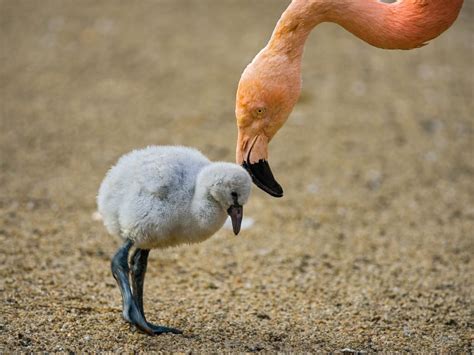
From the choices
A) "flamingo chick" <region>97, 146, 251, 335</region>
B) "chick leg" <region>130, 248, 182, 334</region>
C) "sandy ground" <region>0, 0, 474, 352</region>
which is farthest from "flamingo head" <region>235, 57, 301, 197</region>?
"sandy ground" <region>0, 0, 474, 352</region>

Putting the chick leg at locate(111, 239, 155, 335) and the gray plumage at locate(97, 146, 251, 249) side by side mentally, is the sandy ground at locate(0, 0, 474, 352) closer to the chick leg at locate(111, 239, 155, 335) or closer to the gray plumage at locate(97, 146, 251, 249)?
the chick leg at locate(111, 239, 155, 335)

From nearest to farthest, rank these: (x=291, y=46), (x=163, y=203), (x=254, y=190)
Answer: (x=163, y=203), (x=291, y=46), (x=254, y=190)

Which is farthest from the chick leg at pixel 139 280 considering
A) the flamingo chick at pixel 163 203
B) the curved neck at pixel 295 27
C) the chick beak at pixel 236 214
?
the curved neck at pixel 295 27

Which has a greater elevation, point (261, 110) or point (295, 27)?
point (295, 27)

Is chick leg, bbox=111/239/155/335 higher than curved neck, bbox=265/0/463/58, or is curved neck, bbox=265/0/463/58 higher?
curved neck, bbox=265/0/463/58

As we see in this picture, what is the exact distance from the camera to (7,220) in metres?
5.99

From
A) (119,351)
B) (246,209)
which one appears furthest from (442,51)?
(119,351)

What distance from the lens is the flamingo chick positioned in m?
3.71

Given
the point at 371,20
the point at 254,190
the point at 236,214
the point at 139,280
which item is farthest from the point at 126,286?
the point at 254,190

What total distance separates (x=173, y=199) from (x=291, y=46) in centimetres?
114

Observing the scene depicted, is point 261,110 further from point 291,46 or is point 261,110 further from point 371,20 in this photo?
point 371,20

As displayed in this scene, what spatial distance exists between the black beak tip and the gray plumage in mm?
259

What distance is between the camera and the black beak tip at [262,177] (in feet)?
13.1

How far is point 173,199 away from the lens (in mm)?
3771
